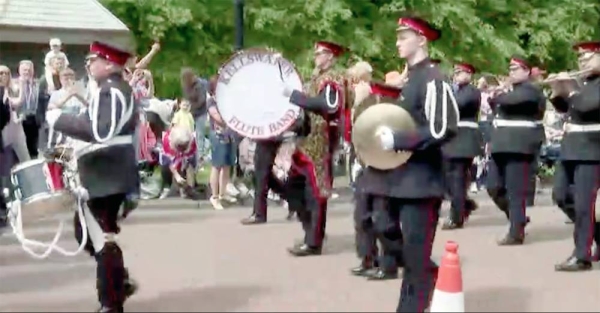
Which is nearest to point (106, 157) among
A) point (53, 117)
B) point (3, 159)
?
point (53, 117)

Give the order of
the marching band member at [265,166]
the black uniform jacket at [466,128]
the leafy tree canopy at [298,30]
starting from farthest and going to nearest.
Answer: the leafy tree canopy at [298,30], the black uniform jacket at [466,128], the marching band member at [265,166]

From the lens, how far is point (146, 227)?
40.5 ft

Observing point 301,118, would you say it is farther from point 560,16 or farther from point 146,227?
point 560,16

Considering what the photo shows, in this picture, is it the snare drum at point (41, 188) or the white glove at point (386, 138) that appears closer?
the white glove at point (386, 138)

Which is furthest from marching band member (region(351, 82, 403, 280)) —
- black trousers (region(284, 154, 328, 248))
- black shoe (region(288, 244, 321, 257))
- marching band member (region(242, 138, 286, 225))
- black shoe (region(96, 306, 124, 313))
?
marching band member (region(242, 138, 286, 225))

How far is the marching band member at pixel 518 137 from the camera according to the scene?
430 inches

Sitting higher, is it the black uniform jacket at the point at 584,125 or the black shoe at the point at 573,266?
the black uniform jacket at the point at 584,125

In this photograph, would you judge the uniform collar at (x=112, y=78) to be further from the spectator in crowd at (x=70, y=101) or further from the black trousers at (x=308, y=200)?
the black trousers at (x=308, y=200)

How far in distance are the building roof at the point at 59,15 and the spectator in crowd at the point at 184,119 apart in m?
5.24

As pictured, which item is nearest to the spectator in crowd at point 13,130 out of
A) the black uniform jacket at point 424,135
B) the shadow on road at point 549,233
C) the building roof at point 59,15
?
the shadow on road at point 549,233

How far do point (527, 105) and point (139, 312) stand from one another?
4.66 meters

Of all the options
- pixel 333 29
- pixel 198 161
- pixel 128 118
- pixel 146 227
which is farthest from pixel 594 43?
pixel 333 29

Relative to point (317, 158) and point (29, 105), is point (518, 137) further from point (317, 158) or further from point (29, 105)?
point (29, 105)

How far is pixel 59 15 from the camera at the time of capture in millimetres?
20078
